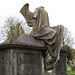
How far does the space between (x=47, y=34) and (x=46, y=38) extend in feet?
0.63

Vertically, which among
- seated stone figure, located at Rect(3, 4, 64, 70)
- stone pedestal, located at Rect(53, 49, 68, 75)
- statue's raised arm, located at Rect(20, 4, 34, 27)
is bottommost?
stone pedestal, located at Rect(53, 49, 68, 75)

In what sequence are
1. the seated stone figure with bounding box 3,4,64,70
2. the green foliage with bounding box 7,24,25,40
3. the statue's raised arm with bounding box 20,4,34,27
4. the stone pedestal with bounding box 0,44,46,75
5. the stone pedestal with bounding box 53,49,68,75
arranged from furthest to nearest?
the green foliage with bounding box 7,24,25,40
the statue's raised arm with bounding box 20,4,34,27
the stone pedestal with bounding box 53,49,68,75
the seated stone figure with bounding box 3,4,64,70
the stone pedestal with bounding box 0,44,46,75

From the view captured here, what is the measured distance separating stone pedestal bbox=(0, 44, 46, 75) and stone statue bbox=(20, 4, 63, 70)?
1.09 feet

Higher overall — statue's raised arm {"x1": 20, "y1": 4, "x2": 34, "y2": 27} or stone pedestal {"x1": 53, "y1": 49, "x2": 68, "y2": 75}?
statue's raised arm {"x1": 20, "y1": 4, "x2": 34, "y2": 27}

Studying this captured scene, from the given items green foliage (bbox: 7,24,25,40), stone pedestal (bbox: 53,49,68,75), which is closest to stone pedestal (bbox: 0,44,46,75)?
stone pedestal (bbox: 53,49,68,75)

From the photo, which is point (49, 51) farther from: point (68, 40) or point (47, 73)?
point (68, 40)

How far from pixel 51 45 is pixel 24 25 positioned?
21.2m

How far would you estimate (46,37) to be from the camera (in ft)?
24.2

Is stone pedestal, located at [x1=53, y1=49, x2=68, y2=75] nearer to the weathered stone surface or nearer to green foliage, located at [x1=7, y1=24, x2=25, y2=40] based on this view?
the weathered stone surface

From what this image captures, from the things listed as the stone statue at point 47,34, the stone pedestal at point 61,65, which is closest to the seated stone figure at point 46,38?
the stone statue at point 47,34

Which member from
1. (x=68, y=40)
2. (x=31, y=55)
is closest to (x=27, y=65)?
(x=31, y=55)

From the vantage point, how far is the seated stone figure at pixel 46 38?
723 centimetres

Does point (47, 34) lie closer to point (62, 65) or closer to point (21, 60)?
point (21, 60)

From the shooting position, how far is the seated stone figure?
23.7 ft
